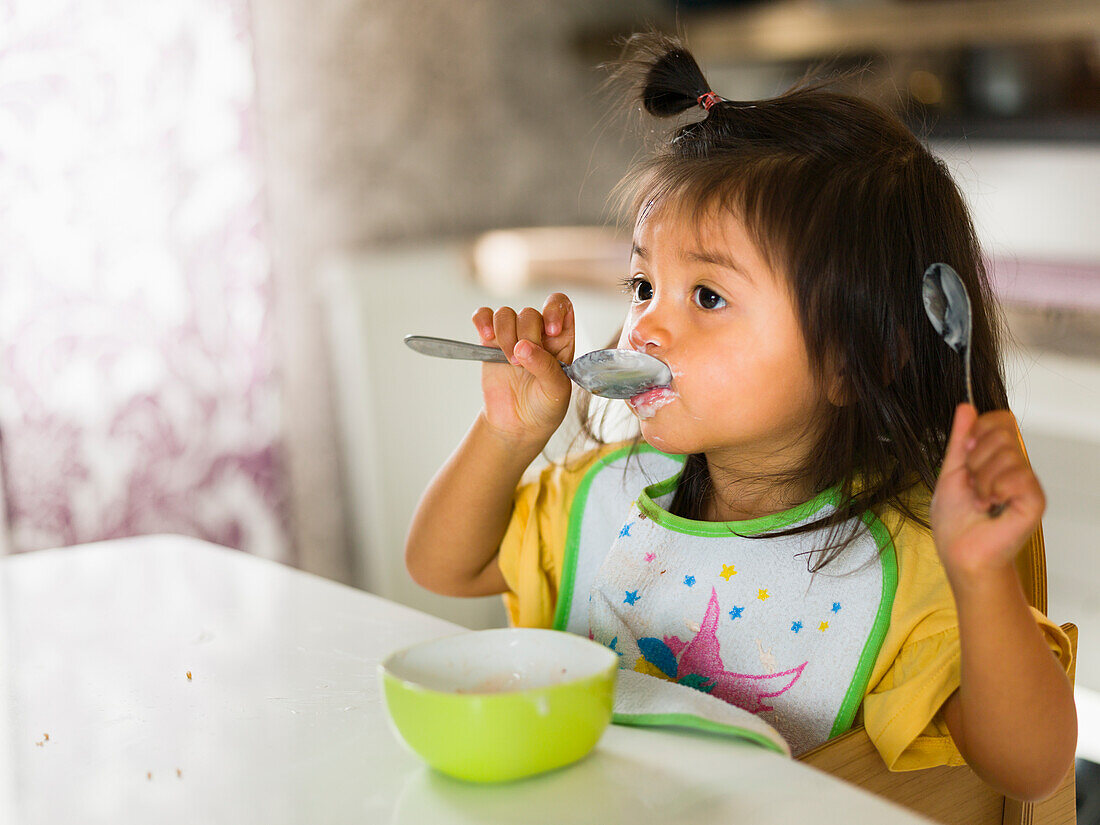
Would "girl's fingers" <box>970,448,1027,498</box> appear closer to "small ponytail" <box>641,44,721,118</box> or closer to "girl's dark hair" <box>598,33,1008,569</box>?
"girl's dark hair" <box>598,33,1008,569</box>

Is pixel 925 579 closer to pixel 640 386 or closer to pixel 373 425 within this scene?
pixel 640 386

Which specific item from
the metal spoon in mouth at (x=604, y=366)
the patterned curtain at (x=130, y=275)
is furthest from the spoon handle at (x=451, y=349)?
the patterned curtain at (x=130, y=275)

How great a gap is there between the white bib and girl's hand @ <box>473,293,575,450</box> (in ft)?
0.32

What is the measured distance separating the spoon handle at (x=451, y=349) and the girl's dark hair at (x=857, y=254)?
19 cm

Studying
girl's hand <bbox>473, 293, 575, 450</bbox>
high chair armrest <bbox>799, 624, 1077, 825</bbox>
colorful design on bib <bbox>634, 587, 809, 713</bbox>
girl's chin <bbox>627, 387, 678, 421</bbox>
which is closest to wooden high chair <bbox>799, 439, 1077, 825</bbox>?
high chair armrest <bbox>799, 624, 1077, 825</bbox>

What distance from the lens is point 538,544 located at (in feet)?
3.27

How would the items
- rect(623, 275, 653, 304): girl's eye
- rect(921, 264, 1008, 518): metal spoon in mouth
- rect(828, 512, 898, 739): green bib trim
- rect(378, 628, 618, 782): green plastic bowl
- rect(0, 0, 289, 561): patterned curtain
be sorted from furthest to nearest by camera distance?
rect(0, 0, 289, 561): patterned curtain, rect(623, 275, 653, 304): girl's eye, rect(828, 512, 898, 739): green bib trim, rect(921, 264, 1008, 518): metal spoon in mouth, rect(378, 628, 618, 782): green plastic bowl

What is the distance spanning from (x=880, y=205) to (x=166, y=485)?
1733 mm

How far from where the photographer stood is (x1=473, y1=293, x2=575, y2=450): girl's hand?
951mm

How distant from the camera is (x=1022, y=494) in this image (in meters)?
0.56

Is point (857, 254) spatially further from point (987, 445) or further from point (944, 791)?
point (944, 791)

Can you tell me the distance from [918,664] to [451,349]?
420mm

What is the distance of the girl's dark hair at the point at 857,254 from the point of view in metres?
0.82

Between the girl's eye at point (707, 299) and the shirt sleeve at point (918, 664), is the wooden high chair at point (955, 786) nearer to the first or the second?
the shirt sleeve at point (918, 664)
